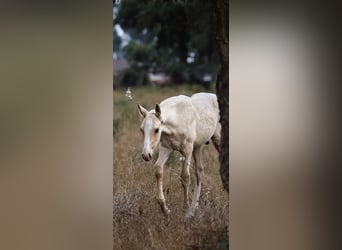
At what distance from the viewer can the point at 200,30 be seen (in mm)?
2389

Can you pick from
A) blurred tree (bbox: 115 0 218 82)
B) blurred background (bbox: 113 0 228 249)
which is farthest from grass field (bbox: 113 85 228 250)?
blurred tree (bbox: 115 0 218 82)

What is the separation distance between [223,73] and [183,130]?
1.15ft

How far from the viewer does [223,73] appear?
2396mm

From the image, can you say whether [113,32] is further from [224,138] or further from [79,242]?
[79,242]

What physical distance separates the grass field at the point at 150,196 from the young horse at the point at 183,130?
27 mm

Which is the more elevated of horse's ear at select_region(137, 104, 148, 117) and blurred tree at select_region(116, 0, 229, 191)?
blurred tree at select_region(116, 0, 229, 191)

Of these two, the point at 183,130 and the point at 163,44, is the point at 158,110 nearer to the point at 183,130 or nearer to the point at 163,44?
the point at 183,130

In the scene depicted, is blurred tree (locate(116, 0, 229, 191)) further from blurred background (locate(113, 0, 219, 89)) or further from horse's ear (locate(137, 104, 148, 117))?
horse's ear (locate(137, 104, 148, 117))

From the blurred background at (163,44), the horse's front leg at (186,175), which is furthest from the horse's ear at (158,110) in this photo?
the horse's front leg at (186,175)

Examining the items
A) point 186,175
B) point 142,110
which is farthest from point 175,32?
point 186,175

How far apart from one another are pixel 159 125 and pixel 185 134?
14 centimetres

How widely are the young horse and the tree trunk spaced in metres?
0.03

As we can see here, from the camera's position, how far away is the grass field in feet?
7.76

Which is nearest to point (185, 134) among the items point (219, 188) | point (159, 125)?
point (159, 125)
